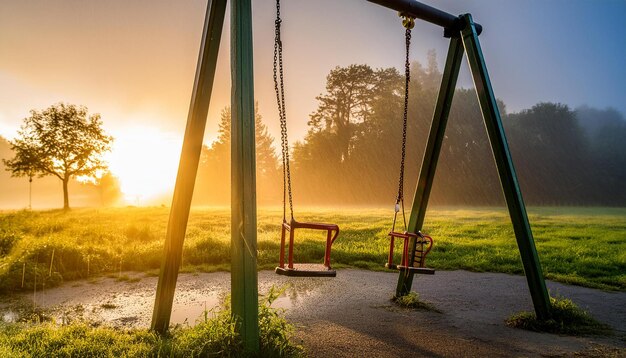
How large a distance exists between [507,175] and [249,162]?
3.82 metres

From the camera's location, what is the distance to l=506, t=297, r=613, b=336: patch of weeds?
5.46 metres

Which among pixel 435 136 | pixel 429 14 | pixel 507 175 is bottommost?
pixel 507 175

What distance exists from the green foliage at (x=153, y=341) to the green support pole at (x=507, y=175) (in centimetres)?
345

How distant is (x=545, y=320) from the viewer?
18.3ft

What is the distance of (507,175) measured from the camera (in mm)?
5727

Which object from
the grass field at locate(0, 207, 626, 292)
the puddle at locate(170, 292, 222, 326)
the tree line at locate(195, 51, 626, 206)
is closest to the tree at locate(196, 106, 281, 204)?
the tree line at locate(195, 51, 626, 206)

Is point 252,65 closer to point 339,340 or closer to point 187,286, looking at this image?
point 339,340

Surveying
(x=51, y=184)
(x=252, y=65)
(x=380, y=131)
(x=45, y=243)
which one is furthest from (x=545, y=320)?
(x=51, y=184)

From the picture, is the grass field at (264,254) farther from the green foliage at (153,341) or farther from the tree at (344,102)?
the tree at (344,102)

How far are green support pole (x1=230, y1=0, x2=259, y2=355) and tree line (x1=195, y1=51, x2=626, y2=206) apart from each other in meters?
37.2

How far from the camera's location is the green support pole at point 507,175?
18.5ft

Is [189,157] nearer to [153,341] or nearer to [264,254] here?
[153,341]

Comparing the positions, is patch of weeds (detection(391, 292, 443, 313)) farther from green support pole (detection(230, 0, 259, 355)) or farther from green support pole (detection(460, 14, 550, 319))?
green support pole (detection(230, 0, 259, 355))

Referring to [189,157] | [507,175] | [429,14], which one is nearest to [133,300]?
[189,157]
